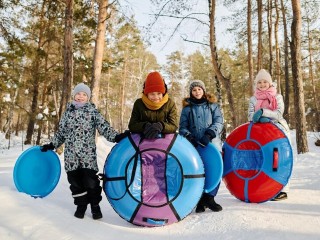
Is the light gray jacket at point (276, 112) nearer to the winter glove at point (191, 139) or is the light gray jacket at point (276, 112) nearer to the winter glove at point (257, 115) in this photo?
the winter glove at point (257, 115)

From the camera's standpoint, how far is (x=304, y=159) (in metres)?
9.03

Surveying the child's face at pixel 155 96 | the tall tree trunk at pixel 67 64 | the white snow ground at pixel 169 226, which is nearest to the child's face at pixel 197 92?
the child's face at pixel 155 96

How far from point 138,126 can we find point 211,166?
3.55 feet

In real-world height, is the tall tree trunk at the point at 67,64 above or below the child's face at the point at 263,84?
above

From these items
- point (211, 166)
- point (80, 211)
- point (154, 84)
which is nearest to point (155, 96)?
point (154, 84)

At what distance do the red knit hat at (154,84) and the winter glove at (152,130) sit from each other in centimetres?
44

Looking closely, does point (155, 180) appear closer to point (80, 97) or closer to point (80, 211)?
point (80, 211)

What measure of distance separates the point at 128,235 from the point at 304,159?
737 cm

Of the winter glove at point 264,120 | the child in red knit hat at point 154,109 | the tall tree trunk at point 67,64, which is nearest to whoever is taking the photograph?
the child in red knit hat at point 154,109

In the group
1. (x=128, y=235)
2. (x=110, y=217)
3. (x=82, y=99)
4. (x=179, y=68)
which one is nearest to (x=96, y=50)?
(x=82, y=99)

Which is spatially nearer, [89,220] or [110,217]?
[89,220]

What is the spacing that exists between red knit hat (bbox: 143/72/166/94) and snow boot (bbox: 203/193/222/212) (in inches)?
59.9

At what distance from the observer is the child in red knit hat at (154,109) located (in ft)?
12.2

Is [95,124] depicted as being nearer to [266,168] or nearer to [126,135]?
[126,135]
